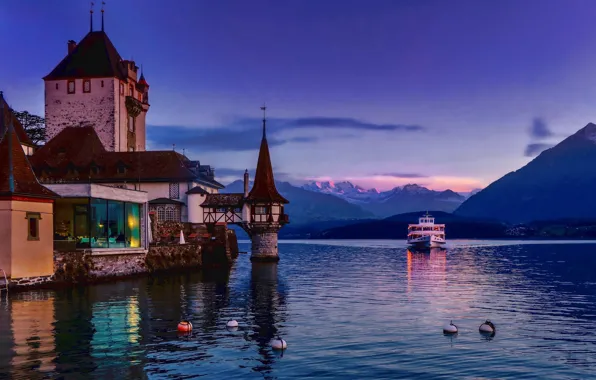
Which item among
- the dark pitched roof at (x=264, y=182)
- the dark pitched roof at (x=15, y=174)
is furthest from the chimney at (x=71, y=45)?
Answer: the dark pitched roof at (x=15, y=174)

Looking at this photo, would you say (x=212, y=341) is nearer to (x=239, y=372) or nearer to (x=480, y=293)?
(x=239, y=372)

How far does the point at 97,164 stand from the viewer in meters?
76.9

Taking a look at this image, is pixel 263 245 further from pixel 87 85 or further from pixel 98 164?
pixel 87 85

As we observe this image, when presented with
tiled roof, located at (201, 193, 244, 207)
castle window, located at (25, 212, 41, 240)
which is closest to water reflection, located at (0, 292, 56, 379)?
castle window, located at (25, 212, 41, 240)

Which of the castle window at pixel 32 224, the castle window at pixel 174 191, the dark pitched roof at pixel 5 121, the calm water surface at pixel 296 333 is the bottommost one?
the calm water surface at pixel 296 333

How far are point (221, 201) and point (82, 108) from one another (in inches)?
912

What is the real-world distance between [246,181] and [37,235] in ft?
150

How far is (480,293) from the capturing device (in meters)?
46.0

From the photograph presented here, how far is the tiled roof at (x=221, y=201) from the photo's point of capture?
7812 centimetres

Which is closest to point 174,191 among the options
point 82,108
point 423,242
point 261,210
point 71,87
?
point 261,210

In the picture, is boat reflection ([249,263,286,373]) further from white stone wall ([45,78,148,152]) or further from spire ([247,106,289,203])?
white stone wall ([45,78,148,152])

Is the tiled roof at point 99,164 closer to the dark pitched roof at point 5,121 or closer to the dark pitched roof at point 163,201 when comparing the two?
the dark pitched roof at point 163,201

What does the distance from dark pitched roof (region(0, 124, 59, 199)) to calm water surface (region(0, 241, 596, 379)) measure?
640 centimetres

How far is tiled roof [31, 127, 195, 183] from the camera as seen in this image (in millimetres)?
75938
